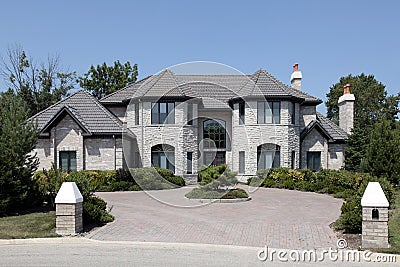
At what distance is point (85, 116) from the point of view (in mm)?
24141

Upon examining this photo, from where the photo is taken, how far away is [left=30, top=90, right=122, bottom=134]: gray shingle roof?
22.9m

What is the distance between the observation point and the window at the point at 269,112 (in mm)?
25156

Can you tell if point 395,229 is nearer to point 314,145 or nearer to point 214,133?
point 314,145

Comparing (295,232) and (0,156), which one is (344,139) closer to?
(295,232)

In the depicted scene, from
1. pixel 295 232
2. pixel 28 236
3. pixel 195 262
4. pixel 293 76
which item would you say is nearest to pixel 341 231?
pixel 295 232

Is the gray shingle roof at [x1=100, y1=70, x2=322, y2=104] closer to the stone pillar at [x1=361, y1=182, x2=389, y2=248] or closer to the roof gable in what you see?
the roof gable

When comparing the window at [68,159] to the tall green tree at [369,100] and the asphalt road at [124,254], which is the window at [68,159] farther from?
the tall green tree at [369,100]

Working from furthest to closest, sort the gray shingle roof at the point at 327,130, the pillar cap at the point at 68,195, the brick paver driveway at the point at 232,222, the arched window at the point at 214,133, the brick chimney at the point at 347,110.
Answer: the brick chimney at the point at 347,110 → the arched window at the point at 214,133 → the gray shingle roof at the point at 327,130 → the pillar cap at the point at 68,195 → the brick paver driveway at the point at 232,222

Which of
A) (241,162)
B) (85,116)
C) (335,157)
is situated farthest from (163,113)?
(335,157)

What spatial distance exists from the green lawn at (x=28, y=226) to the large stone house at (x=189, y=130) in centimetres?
1092

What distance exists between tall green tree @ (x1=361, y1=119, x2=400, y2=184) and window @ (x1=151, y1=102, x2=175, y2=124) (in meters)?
11.4

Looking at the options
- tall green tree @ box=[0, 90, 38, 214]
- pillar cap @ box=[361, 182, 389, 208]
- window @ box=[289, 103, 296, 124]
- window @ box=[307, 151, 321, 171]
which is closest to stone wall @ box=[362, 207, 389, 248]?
pillar cap @ box=[361, 182, 389, 208]

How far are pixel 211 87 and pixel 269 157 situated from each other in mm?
6464

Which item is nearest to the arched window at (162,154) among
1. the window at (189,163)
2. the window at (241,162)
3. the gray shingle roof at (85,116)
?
the window at (189,163)
